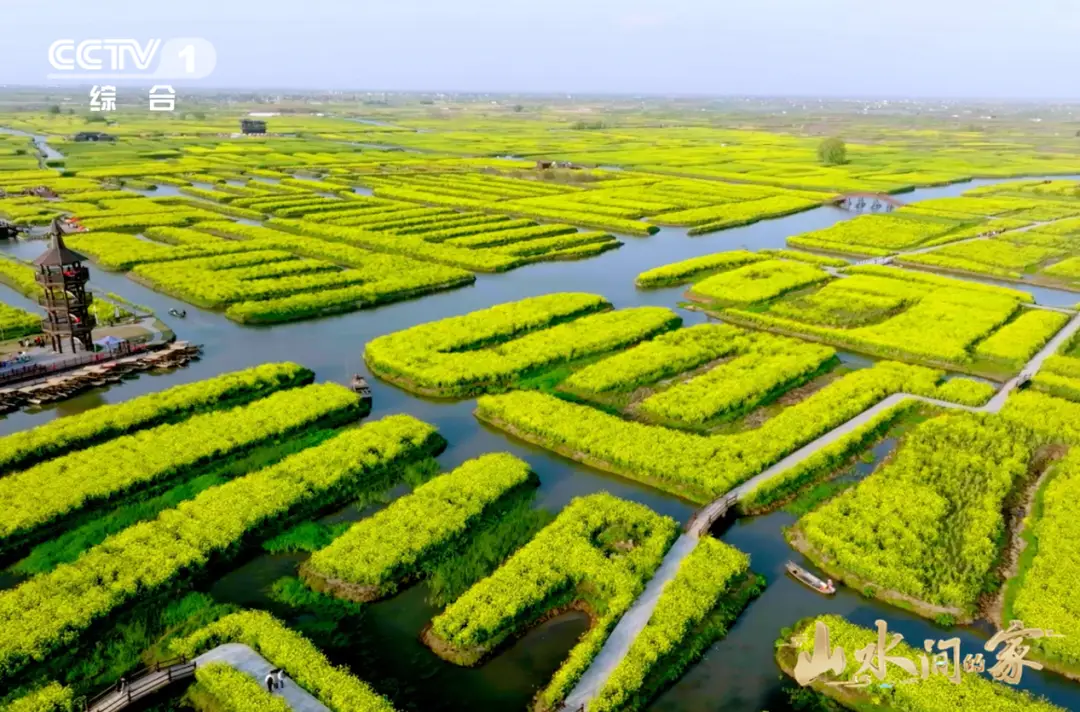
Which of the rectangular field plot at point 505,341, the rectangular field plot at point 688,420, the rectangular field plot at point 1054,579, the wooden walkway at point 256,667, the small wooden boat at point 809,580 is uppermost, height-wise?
the rectangular field plot at point 505,341

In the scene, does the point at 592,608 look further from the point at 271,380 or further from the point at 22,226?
the point at 22,226

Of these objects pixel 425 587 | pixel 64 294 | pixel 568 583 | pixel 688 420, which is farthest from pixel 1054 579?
pixel 64 294

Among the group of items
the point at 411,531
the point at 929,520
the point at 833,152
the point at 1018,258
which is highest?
the point at 833,152

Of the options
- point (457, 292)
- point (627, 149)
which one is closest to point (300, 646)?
point (457, 292)

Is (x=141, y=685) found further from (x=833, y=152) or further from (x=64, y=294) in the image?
(x=833, y=152)

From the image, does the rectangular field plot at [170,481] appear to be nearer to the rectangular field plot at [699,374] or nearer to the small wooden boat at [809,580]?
the rectangular field plot at [699,374]

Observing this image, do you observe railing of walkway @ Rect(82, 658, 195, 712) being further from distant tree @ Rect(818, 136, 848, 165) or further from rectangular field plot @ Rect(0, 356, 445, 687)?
distant tree @ Rect(818, 136, 848, 165)

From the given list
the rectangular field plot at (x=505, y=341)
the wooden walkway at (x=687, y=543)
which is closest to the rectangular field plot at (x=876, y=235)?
the rectangular field plot at (x=505, y=341)
